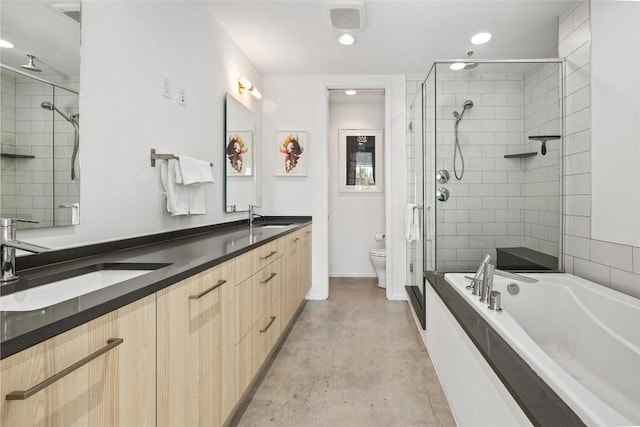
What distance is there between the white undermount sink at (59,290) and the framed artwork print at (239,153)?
5.51 ft

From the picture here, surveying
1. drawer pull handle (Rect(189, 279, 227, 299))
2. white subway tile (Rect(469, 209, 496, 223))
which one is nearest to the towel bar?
drawer pull handle (Rect(189, 279, 227, 299))

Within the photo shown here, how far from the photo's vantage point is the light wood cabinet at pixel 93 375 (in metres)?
0.56

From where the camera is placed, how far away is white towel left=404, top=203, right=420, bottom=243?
3326 millimetres

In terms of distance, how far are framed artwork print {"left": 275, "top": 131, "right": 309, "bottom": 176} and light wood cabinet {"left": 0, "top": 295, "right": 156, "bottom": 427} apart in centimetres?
285

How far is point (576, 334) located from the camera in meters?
1.75

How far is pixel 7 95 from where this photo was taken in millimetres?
1037

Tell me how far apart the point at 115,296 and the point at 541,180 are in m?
2.75

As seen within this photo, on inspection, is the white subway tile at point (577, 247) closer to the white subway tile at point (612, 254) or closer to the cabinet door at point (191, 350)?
the white subway tile at point (612, 254)

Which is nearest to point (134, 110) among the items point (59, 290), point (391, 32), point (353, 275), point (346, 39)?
point (59, 290)

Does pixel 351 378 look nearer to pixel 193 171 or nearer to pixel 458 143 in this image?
pixel 193 171

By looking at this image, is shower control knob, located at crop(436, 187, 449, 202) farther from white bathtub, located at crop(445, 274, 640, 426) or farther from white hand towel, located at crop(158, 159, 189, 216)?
white hand towel, located at crop(158, 159, 189, 216)

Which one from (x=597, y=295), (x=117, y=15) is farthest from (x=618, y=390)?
(x=117, y=15)

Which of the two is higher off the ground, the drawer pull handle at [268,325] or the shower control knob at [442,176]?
the shower control knob at [442,176]

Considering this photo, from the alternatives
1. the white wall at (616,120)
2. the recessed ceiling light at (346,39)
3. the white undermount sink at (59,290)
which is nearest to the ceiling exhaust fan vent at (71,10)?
the white undermount sink at (59,290)
